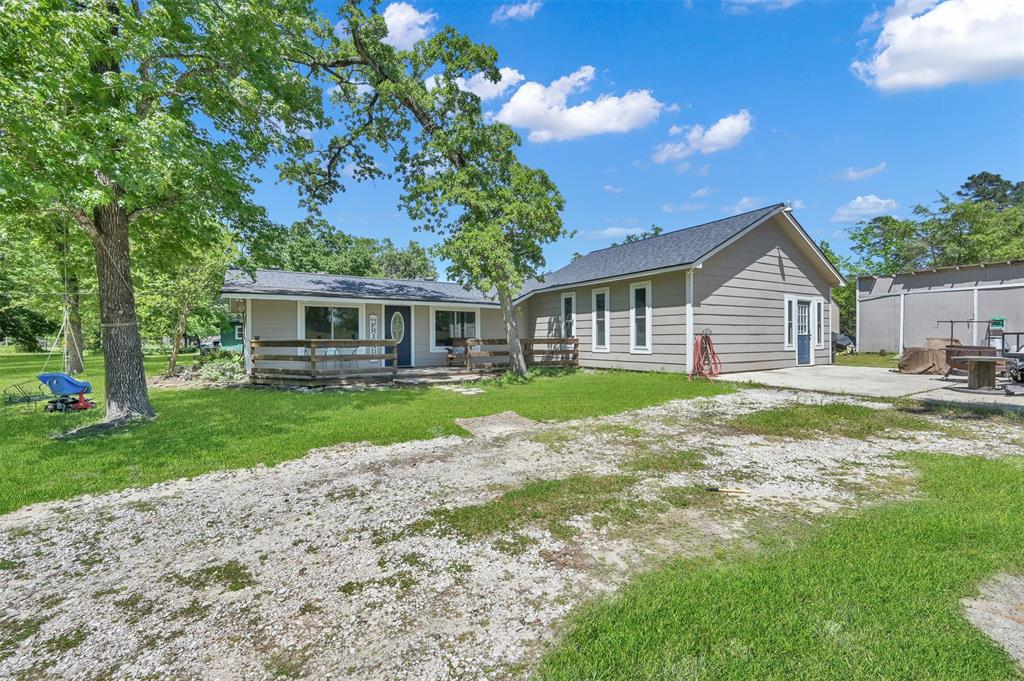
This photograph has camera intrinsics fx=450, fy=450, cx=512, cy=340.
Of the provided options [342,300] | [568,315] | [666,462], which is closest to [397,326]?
[342,300]

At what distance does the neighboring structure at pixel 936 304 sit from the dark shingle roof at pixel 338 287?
1606 centimetres

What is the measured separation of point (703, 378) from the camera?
11250 mm

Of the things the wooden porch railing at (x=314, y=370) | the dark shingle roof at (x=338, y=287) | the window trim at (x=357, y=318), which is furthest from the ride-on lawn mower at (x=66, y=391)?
the window trim at (x=357, y=318)

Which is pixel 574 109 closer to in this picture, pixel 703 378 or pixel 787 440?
pixel 703 378

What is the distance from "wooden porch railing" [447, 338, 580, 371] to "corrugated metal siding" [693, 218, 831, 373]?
444cm

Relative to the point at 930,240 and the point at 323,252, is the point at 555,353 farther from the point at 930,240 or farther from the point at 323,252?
the point at 930,240

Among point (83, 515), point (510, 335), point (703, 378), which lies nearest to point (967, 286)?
point (703, 378)

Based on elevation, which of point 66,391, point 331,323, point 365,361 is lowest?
point 66,391

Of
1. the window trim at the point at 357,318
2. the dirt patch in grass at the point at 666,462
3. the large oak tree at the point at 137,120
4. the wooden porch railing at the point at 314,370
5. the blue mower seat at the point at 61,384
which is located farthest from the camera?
the window trim at the point at 357,318

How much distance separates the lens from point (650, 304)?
12.9 m

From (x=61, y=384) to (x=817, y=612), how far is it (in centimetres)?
1059

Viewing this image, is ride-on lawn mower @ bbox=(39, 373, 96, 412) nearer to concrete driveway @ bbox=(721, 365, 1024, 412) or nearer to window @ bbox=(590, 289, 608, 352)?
window @ bbox=(590, 289, 608, 352)

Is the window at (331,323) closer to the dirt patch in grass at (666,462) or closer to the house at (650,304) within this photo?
the house at (650,304)

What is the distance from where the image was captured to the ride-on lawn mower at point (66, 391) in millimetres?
7562
